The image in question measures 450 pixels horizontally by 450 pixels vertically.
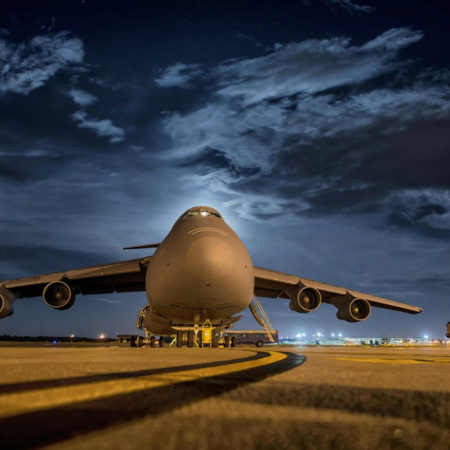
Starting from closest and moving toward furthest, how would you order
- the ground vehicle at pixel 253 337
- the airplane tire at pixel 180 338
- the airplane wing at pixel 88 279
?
the airplane tire at pixel 180 338 < the airplane wing at pixel 88 279 < the ground vehicle at pixel 253 337

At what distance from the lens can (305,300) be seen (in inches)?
649

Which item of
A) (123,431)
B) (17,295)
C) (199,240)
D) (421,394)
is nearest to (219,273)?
A: (199,240)

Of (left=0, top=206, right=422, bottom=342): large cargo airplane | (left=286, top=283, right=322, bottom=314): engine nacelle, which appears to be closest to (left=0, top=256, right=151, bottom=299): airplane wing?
(left=0, top=206, right=422, bottom=342): large cargo airplane

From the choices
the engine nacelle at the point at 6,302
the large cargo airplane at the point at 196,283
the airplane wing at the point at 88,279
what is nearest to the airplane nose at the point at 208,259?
the large cargo airplane at the point at 196,283

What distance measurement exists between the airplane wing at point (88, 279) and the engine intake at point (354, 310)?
8540 mm

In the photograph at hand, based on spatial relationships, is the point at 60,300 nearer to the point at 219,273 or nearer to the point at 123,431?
the point at 219,273

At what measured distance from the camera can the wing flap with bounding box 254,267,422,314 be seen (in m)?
17.0

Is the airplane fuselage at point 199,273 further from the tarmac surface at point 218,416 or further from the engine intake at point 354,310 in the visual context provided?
the tarmac surface at point 218,416

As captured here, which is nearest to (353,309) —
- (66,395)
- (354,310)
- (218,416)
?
(354,310)

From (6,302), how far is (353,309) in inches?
563

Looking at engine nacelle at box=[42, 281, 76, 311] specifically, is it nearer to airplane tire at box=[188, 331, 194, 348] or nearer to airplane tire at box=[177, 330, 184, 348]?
airplane tire at box=[177, 330, 184, 348]

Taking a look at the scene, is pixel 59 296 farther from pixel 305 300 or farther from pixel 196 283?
pixel 305 300

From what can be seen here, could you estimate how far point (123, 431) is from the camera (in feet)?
3.70

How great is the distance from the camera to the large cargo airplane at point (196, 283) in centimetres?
1081
